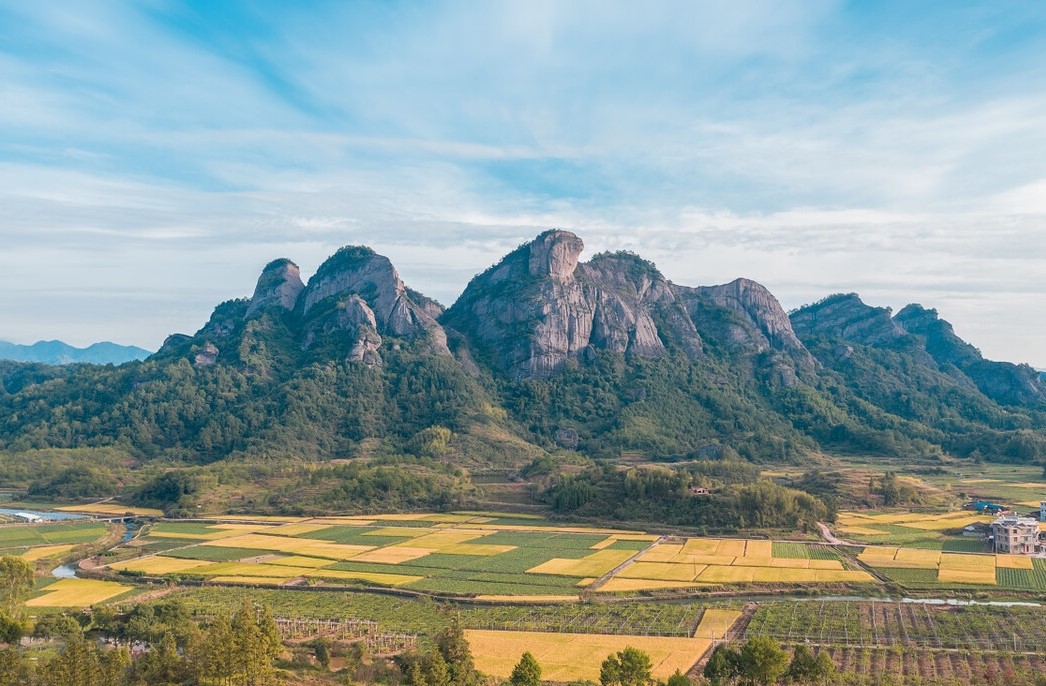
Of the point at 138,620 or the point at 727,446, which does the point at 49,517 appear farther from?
the point at 727,446

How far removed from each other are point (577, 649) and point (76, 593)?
135 ft

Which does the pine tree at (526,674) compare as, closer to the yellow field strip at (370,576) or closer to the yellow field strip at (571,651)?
the yellow field strip at (571,651)

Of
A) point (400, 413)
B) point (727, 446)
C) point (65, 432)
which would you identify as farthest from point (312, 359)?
point (727, 446)

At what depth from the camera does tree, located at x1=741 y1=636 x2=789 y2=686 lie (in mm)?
41625

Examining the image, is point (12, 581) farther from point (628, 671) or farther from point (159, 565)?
point (628, 671)

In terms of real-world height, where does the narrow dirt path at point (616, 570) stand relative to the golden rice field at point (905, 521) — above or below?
below

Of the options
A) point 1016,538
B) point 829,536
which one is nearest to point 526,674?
point 829,536

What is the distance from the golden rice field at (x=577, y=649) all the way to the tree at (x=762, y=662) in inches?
170

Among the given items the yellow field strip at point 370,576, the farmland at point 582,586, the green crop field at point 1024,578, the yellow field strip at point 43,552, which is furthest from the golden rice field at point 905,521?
the yellow field strip at point 43,552

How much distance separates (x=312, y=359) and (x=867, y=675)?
16198 centimetres

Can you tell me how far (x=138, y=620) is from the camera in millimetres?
49344

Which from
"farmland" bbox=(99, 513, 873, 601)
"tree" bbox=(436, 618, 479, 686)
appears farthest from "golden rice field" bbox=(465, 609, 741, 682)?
"farmland" bbox=(99, 513, 873, 601)

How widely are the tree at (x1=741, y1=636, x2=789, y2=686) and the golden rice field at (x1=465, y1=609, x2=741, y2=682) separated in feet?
14.2

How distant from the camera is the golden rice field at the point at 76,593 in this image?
61.4m
